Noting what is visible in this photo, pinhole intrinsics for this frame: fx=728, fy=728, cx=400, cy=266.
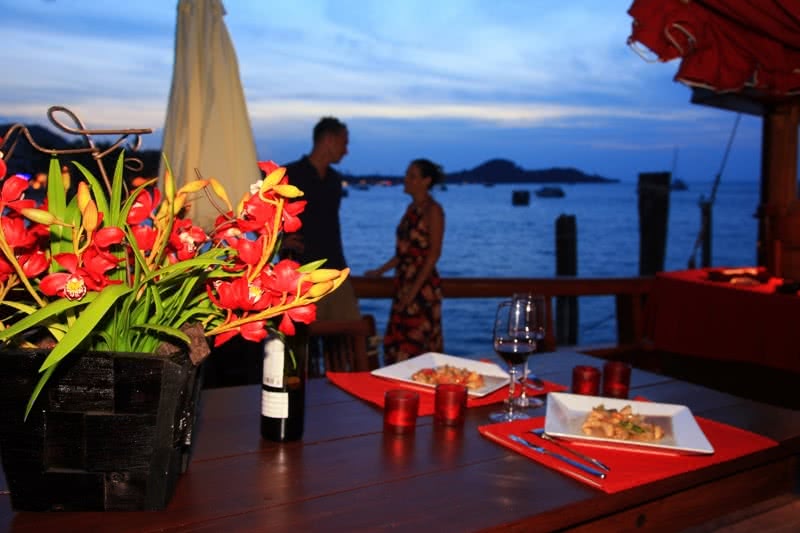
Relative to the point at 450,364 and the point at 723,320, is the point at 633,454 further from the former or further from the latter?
the point at 723,320

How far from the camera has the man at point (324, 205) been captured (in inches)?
140

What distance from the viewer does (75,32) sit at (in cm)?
870

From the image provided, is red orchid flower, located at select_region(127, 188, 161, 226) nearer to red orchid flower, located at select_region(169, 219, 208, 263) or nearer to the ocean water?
red orchid flower, located at select_region(169, 219, 208, 263)

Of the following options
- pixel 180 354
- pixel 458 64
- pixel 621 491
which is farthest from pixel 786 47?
pixel 458 64

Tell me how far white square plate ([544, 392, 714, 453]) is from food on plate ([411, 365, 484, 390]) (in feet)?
0.62

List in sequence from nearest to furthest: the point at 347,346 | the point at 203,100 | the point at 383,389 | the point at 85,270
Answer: the point at 85,270 < the point at 383,389 < the point at 347,346 < the point at 203,100

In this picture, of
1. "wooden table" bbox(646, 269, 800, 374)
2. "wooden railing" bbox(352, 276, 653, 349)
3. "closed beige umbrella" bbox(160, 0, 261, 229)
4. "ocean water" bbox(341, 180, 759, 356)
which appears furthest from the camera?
"ocean water" bbox(341, 180, 759, 356)

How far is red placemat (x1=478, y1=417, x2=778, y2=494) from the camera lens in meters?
1.17

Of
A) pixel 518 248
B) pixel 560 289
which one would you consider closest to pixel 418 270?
pixel 560 289

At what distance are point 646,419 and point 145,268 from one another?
1.02m

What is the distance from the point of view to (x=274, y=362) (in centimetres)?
122

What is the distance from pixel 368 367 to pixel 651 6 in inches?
55.8

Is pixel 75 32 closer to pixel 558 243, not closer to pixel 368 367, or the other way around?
pixel 558 243

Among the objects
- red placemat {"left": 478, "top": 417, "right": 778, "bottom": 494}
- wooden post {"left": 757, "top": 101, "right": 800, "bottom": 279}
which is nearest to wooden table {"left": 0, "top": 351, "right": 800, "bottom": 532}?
red placemat {"left": 478, "top": 417, "right": 778, "bottom": 494}
